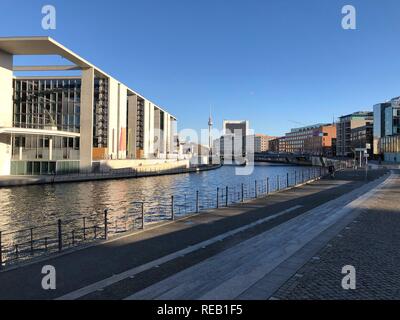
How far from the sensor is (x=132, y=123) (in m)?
83.9

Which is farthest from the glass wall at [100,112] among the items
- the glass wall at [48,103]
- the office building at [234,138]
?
Result: the office building at [234,138]

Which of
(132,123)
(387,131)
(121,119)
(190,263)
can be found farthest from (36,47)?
(387,131)

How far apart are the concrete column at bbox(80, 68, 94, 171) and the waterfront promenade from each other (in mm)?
43313

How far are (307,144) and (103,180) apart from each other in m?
160

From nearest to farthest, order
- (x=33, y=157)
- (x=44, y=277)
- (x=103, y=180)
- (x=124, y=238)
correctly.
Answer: (x=44, y=277), (x=124, y=238), (x=103, y=180), (x=33, y=157)

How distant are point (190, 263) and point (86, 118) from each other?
49.0 metres

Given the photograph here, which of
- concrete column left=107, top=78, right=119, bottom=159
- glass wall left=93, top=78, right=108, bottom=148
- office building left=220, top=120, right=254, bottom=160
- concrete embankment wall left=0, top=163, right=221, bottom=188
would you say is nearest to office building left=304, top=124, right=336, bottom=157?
office building left=220, top=120, right=254, bottom=160

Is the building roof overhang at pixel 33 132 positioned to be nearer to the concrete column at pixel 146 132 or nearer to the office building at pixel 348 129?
the concrete column at pixel 146 132

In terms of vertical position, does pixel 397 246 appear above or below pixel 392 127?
below

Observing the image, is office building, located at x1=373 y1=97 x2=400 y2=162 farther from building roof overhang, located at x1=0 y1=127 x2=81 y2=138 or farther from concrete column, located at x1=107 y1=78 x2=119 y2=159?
building roof overhang, located at x1=0 y1=127 x2=81 y2=138

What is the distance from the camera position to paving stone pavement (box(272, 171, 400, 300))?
227 inches
